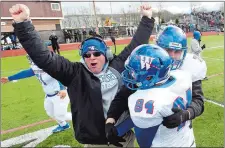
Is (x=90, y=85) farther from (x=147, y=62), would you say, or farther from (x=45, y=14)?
(x=45, y=14)

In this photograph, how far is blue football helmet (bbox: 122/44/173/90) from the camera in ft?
5.68

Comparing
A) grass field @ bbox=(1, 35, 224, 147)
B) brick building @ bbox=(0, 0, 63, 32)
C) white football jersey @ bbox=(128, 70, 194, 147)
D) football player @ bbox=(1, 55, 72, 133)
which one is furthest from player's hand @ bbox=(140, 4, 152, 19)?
brick building @ bbox=(0, 0, 63, 32)

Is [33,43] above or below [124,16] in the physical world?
below

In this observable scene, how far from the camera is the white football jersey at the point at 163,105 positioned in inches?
65.4

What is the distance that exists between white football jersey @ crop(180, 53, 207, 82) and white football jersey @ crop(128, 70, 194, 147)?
1.03ft

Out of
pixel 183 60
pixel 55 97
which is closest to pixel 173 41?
pixel 183 60

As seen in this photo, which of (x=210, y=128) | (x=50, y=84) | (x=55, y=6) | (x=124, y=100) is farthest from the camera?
(x=55, y=6)

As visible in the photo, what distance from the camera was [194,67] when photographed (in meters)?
2.27

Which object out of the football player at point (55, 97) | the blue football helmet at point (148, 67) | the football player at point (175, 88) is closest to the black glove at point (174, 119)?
the football player at point (175, 88)

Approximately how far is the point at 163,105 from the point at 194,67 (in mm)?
750

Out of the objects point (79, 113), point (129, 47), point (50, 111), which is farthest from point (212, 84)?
point (79, 113)

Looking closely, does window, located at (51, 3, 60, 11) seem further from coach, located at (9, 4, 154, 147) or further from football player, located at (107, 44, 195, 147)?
football player, located at (107, 44, 195, 147)

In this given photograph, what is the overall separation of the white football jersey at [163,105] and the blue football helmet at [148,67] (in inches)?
2.0

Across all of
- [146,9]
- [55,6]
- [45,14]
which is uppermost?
[55,6]
